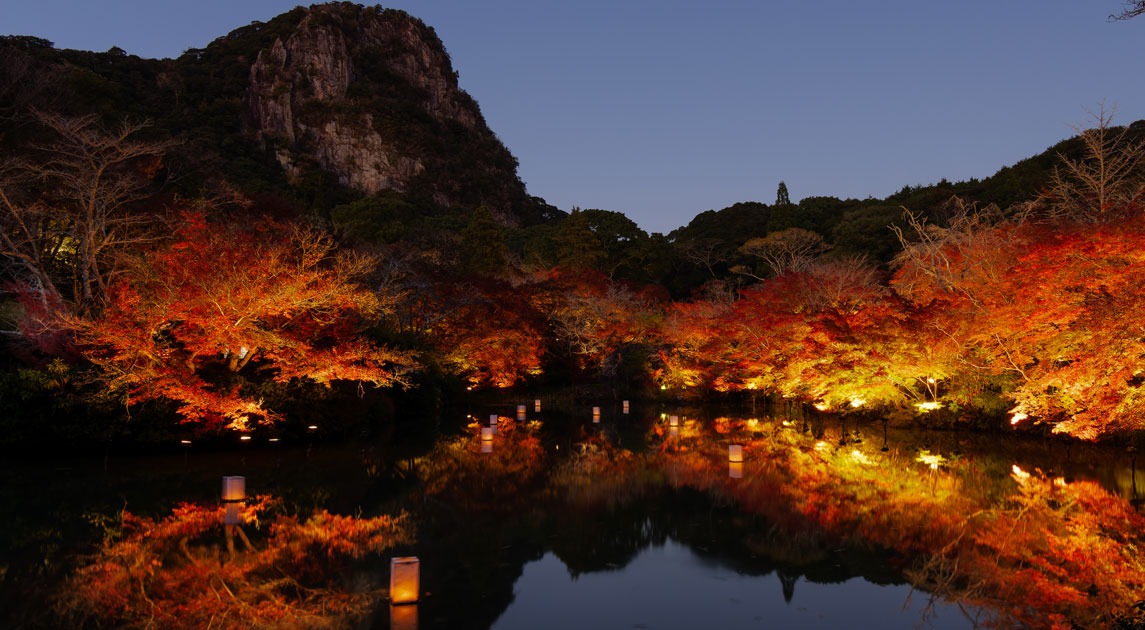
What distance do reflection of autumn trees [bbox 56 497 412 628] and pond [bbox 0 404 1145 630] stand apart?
26 cm

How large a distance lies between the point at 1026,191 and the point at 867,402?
1957 cm

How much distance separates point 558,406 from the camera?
28609 mm

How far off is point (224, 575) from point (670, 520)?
4.98 metres

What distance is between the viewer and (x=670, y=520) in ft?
30.8

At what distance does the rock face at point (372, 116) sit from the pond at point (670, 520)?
194 ft

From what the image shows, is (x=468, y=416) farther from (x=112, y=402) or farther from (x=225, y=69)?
(x=225, y=69)

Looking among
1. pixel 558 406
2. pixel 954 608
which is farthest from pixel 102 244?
pixel 558 406

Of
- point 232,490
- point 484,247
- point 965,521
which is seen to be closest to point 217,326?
point 232,490

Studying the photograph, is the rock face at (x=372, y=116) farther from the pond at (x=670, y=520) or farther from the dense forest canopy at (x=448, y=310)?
the pond at (x=670, y=520)

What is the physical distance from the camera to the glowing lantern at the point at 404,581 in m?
6.08

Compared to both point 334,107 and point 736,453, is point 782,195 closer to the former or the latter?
point 334,107

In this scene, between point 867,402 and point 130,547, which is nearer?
point 130,547

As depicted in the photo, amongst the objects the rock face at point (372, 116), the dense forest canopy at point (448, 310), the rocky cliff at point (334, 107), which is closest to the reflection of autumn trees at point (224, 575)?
the dense forest canopy at point (448, 310)

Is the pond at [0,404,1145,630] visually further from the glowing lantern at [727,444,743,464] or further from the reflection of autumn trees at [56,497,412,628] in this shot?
the reflection of autumn trees at [56,497,412,628]
